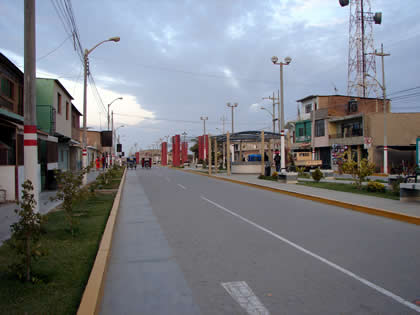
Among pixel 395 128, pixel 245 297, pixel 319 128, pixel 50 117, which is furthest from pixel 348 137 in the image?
pixel 245 297

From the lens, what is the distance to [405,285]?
4.88 meters

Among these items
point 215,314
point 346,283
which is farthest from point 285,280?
point 215,314

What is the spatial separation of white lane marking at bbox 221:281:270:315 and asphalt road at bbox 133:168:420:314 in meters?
0.06

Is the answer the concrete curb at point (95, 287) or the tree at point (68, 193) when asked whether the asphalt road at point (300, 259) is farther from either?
the tree at point (68, 193)

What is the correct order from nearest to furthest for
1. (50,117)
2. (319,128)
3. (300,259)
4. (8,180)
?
(300,259), (8,180), (50,117), (319,128)

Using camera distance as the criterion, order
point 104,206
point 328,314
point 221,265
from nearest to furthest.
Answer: point 328,314 < point 221,265 < point 104,206

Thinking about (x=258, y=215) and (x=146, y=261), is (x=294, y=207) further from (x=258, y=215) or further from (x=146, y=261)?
(x=146, y=261)

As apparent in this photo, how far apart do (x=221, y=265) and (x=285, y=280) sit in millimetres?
1159

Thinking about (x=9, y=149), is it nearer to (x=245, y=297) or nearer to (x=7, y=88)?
(x=7, y=88)

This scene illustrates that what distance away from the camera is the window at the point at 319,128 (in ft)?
156

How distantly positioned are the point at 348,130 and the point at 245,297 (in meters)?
42.4

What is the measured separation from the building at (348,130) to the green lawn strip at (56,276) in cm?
2919

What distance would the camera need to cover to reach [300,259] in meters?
6.17

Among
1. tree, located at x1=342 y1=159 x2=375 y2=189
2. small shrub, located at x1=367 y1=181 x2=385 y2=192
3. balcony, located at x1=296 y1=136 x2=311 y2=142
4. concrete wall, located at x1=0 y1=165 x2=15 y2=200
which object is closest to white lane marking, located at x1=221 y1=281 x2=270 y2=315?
concrete wall, located at x1=0 y1=165 x2=15 y2=200
